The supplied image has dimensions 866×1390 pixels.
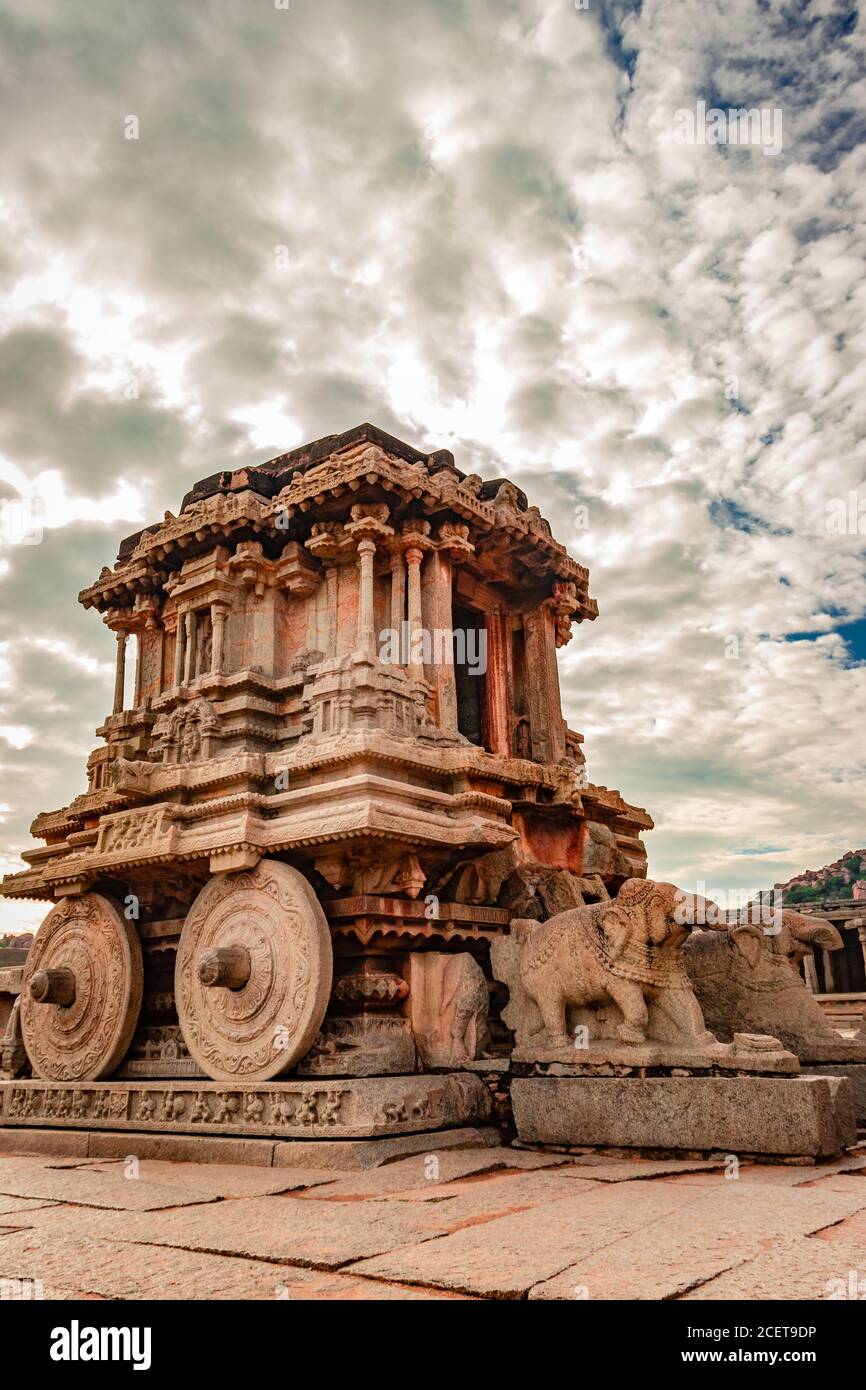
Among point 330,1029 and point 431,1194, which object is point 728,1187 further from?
point 330,1029

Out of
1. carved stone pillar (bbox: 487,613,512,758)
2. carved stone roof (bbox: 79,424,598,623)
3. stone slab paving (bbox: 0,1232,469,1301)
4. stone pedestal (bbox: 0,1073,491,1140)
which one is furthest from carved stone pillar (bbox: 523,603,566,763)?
stone slab paving (bbox: 0,1232,469,1301)

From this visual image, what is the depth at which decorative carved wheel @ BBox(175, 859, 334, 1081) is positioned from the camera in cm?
820

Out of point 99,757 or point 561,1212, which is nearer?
point 561,1212

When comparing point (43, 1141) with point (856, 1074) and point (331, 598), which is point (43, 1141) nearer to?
point (331, 598)

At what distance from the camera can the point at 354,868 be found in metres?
8.81

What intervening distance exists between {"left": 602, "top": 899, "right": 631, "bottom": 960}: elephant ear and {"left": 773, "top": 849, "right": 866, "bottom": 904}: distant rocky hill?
35.5m

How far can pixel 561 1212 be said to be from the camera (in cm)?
526

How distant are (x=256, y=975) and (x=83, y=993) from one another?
2.64 meters

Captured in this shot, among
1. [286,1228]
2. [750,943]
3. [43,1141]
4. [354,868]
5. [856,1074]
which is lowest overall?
[43,1141]

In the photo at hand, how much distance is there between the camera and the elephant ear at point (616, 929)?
26.6 ft

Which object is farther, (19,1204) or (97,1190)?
(97,1190)

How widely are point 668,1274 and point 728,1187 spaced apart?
7.44ft

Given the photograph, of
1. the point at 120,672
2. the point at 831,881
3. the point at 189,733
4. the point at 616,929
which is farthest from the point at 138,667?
the point at 831,881
